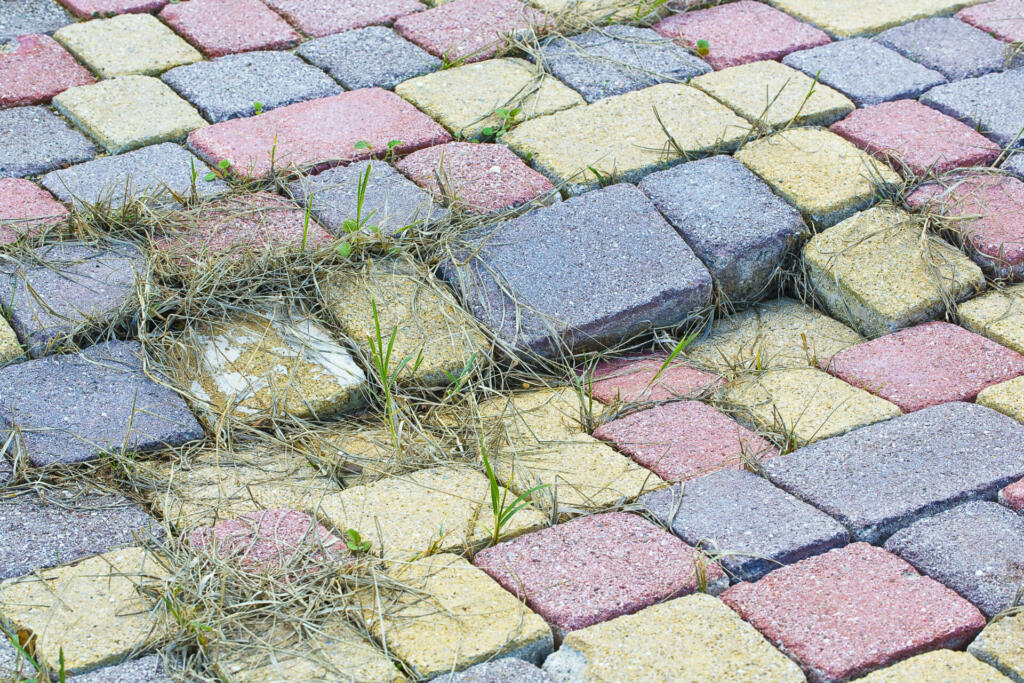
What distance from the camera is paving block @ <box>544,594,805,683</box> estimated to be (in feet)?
6.32

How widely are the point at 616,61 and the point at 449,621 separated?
2.09m

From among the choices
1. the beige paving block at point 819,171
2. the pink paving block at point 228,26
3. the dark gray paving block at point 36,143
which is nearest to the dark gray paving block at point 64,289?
the dark gray paving block at point 36,143

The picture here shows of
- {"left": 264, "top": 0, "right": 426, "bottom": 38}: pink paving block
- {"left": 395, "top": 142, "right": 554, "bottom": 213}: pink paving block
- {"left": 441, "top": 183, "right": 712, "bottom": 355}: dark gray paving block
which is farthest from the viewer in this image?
{"left": 264, "top": 0, "right": 426, "bottom": 38}: pink paving block

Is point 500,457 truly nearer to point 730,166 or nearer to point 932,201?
point 730,166

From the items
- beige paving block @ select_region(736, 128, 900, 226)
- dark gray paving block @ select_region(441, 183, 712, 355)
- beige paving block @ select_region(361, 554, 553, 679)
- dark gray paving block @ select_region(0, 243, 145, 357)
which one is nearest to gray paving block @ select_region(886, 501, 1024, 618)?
beige paving block @ select_region(361, 554, 553, 679)

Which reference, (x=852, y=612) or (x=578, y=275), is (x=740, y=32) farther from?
(x=852, y=612)

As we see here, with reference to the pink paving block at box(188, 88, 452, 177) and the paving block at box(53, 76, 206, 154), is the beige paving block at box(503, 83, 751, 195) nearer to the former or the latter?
the pink paving block at box(188, 88, 452, 177)

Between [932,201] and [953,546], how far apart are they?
1217mm

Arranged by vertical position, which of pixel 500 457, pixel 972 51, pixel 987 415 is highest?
pixel 972 51

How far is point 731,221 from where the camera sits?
9.98ft

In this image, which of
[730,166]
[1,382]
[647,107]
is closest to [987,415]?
[730,166]

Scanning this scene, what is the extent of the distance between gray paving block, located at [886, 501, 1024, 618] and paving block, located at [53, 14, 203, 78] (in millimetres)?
2417

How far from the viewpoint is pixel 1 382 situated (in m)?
2.49

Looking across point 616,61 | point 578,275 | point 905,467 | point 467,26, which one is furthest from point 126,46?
point 905,467
